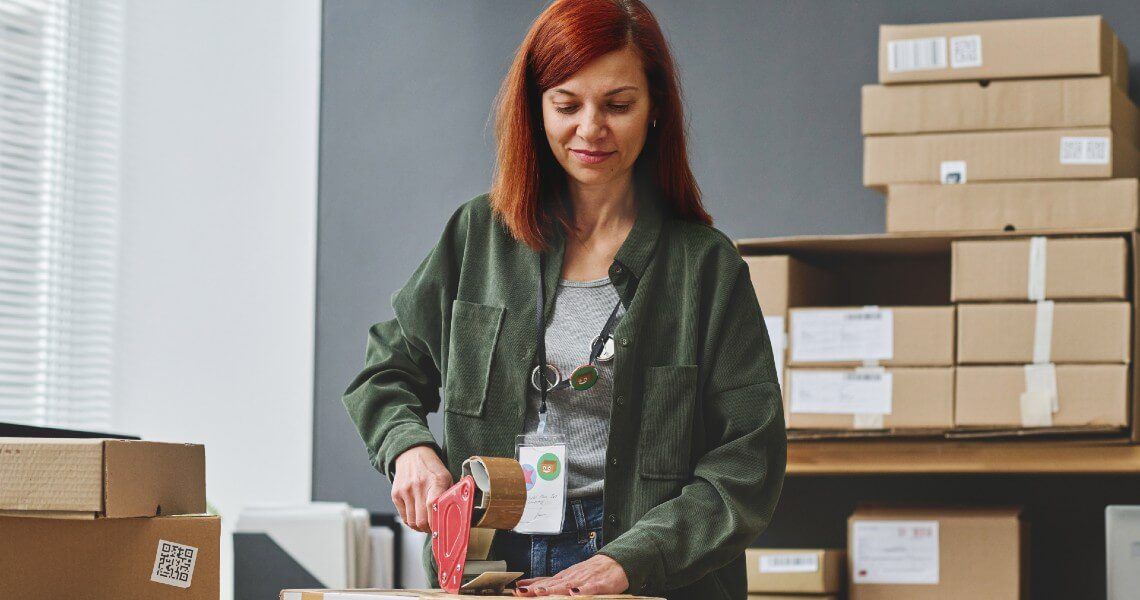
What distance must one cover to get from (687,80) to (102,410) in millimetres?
1708

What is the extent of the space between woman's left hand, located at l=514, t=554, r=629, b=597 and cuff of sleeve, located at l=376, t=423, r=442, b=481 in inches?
8.4

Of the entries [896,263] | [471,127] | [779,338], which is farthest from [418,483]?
[471,127]

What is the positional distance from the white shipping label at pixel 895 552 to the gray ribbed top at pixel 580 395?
5.28 feet

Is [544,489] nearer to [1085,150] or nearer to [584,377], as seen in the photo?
[584,377]

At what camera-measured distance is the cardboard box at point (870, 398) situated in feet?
8.95

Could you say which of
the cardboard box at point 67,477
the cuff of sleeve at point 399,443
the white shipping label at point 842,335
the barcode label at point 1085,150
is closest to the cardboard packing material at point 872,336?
the white shipping label at point 842,335

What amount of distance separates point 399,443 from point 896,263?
6.70ft

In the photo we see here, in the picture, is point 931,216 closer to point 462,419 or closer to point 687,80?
point 687,80

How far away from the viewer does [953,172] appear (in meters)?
2.82

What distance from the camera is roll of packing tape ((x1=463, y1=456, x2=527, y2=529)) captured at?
1.21 m

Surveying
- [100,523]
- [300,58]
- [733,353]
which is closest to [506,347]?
[733,353]

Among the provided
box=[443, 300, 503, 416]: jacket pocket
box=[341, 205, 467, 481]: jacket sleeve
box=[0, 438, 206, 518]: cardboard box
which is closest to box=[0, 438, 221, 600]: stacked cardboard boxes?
box=[0, 438, 206, 518]: cardboard box

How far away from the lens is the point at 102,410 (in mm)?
3209

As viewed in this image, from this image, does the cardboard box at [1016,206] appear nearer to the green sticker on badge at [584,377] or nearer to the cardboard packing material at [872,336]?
the cardboard packing material at [872,336]
